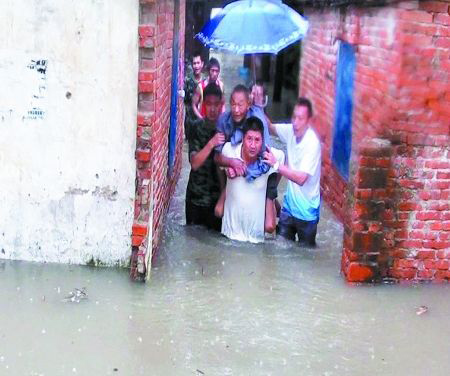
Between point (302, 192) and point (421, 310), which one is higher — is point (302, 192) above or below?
above

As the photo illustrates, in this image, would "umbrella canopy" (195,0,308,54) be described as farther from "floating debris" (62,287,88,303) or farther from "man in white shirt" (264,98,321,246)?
"floating debris" (62,287,88,303)

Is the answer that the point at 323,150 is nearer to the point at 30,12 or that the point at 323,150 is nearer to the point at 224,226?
the point at 224,226

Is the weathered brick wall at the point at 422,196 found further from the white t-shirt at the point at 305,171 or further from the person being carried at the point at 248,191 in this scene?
the person being carried at the point at 248,191

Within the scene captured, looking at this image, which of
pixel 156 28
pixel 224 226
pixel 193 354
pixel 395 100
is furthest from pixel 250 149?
pixel 395 100

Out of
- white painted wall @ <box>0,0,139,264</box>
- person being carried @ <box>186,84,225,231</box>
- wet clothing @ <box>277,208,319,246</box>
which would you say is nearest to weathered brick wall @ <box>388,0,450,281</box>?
wet clothing @ <box>277,208,319,246</box>

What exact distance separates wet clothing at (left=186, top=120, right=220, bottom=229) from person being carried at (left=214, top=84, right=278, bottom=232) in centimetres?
19

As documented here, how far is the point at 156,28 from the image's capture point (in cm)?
483

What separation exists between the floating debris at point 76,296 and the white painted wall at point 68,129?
398 millimetres

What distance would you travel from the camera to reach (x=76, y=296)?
15.4ft

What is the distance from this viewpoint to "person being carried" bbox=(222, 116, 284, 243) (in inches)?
215

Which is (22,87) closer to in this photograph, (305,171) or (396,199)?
(305,171)

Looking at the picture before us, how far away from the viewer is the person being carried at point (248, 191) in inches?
215

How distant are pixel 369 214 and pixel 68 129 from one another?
81.8 inches

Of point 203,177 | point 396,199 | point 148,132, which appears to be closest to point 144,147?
point 148,132
